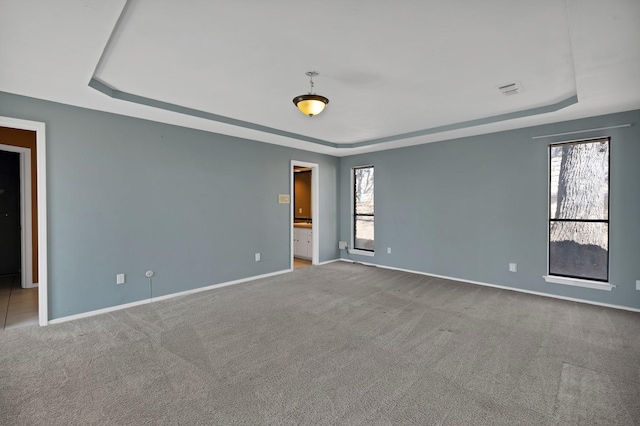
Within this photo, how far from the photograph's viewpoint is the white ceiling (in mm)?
1942

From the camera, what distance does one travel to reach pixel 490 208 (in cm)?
491

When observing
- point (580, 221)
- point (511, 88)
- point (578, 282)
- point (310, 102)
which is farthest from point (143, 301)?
point (580, 221)

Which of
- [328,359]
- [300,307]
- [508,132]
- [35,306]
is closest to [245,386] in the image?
[328,359]

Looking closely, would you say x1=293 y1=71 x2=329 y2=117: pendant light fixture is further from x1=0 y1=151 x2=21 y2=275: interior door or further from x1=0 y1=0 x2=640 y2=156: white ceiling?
x1=0 y1=151 x2=21 y2=275: interior door

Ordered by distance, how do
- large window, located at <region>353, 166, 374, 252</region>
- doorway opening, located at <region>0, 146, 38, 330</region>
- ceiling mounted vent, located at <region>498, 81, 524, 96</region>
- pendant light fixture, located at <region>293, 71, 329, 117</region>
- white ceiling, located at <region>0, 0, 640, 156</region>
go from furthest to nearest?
large window, located at <region>353, 166, 374, 252</region>
doorway opening, located at <region>0, 146, 38, 330</region>
ceiling mounted vent, located at <region>498, 81, 524, 96</region>
pendant light fixture, located at <region>293, 71, 329, 117</region>
white ceiling, located at <region>0, 0, 640, 156</region>

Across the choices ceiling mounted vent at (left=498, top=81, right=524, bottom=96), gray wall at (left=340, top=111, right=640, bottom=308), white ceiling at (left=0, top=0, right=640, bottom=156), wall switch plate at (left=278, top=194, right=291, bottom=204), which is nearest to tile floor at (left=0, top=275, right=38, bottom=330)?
white ceiling at (left=0, top=0, right=640, bottom=156)

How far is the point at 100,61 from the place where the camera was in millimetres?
2637

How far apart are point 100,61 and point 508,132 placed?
5.26 meters

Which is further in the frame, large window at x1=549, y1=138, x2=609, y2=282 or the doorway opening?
large window at x1=549, y1=138, x2=609, y2=282

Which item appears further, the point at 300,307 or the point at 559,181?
the point at 559,181

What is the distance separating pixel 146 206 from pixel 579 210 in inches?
232

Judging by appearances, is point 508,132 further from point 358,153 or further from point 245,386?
point 245,386

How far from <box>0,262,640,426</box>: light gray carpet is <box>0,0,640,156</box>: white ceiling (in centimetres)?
250

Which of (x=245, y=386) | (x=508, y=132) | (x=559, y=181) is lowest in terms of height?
(x=245, y=386)
